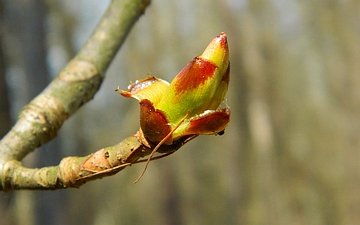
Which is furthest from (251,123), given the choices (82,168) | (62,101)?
(82,168)

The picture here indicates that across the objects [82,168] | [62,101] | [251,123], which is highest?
[251,123]

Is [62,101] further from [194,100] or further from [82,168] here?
[194,100]

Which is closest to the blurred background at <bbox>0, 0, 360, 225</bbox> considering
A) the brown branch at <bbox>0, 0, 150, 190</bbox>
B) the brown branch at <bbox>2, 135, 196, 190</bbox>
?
the brown branch at <bbox>0, 0, 150, 190</bbox>

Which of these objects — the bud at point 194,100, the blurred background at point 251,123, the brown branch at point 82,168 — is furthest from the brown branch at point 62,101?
the blurred background at point 251,123

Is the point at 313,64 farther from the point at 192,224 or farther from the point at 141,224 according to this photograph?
the point at 141,224

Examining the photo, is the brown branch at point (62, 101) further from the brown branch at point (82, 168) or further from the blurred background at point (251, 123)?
the blurred background at point (251, 123)

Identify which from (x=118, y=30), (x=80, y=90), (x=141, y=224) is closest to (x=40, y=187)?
(x=80, y=90)

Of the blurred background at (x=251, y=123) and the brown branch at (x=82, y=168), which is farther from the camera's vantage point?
the blurred background at (x=251, y=123)

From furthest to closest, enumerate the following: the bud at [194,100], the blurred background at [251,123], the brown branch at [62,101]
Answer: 1. the blurred background at [251,123]
2. the brown branch at [62,101]
3. the bud at [194,100]
